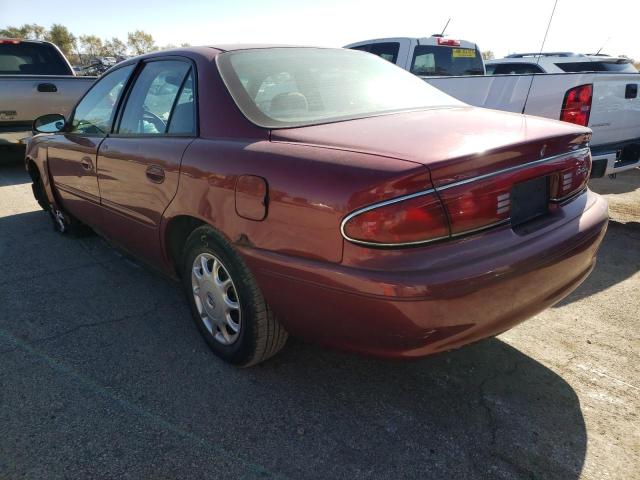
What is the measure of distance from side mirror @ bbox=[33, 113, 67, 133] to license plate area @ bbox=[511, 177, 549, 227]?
375 centimetres

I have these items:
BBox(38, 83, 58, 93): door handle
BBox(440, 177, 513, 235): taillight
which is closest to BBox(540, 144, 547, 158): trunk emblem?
BBox(440, 177, 513, 235): taillight

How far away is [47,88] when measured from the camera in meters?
7.17

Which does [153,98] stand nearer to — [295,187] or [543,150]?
[295,187]

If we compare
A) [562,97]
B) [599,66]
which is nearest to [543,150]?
[562,97]

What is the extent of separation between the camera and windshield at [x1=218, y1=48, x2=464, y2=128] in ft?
7.93

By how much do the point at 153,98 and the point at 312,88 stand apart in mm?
1051

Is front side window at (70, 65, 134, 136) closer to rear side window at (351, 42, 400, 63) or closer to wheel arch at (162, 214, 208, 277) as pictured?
wheel arch at (162, 214, 208, 277)

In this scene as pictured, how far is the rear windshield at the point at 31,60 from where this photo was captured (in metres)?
8.26

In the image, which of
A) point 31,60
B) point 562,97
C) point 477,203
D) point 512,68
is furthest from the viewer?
point 512,68

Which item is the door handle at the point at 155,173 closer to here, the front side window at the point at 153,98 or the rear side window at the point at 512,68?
the front side window at the point at 153,98

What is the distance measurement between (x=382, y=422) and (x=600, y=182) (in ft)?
21.6

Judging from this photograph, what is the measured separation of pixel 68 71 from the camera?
8.62 metres

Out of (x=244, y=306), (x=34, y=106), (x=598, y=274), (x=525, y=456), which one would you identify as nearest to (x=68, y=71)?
(x=34, y=106)

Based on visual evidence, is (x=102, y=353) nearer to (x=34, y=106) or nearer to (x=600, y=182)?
(x=34, y=106)
